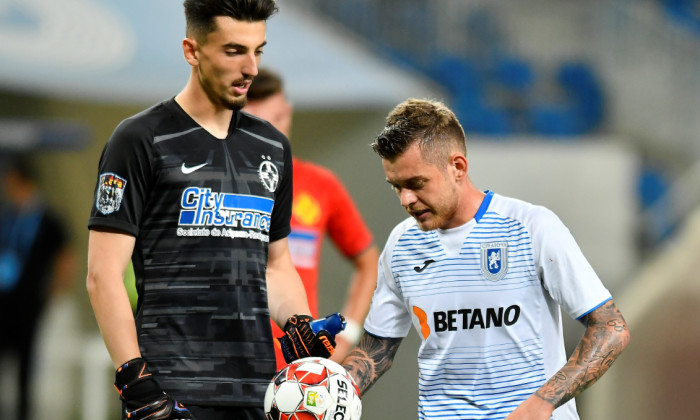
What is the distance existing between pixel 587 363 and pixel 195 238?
1.22 metres

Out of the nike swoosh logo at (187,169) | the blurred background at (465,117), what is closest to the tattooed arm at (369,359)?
the nike swoosh logo at (187,169)

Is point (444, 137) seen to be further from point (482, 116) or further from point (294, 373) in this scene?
point (482, 116)

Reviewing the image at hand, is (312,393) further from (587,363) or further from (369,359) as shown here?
(587,363)

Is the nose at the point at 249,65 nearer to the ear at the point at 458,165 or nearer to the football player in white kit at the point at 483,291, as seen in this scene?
the football player in white kit at the point at 483,291

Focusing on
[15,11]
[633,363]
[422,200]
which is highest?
[15,11]

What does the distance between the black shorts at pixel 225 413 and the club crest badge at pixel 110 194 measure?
0.59 metres

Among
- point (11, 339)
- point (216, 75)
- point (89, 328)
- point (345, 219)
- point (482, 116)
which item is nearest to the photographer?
point (216, 75)

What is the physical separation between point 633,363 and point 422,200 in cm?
613

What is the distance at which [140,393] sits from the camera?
2.87m

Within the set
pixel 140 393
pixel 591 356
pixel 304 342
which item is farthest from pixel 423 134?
pixel 140 393

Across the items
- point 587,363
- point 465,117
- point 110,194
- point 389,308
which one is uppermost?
point 465,117

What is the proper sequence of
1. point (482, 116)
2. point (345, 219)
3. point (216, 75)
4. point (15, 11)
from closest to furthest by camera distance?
point (216, 75), point (345, 219), point (15, 11), point (482, 116)

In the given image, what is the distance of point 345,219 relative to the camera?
17.5 ft

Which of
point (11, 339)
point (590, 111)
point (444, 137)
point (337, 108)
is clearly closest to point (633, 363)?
point (337, 108)
